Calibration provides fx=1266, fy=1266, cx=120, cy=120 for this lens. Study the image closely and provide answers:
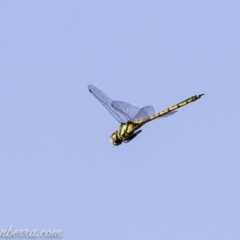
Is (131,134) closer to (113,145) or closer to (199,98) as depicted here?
(113,145)

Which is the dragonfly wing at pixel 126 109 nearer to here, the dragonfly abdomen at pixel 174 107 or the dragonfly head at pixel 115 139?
the dragonfly abdomen at pixel 174 107

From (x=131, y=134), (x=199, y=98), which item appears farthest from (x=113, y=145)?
(x=199, y=98)

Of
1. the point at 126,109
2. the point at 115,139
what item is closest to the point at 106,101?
the point at 126,109

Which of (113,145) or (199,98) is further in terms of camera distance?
(113,145)

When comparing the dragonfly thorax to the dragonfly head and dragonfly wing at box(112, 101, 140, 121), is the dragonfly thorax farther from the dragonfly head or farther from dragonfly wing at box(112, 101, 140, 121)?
dragonfly wing at box(112, 101, 140, 121)

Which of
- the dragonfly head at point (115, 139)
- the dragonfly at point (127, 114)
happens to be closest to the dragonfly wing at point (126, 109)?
the dragonfly at point (127, 114)

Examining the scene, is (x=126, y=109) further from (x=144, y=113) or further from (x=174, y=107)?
(x=174, y=107)

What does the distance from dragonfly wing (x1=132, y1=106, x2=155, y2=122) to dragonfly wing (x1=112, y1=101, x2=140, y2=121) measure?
0.12 metres

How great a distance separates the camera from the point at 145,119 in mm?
49812

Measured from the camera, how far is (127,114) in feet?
162

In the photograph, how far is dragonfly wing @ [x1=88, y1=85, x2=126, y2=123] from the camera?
1951 inches

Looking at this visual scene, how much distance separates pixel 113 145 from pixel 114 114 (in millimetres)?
1699

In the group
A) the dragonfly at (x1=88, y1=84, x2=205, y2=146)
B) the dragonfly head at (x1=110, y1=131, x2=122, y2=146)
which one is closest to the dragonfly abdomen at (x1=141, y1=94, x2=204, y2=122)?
the dragonfly at (x1=88, y1=84, x2=205, y2=146)

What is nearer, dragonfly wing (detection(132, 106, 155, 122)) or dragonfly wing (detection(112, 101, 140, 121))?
dragonfly wing (detection(112, 101, 140, 121))
